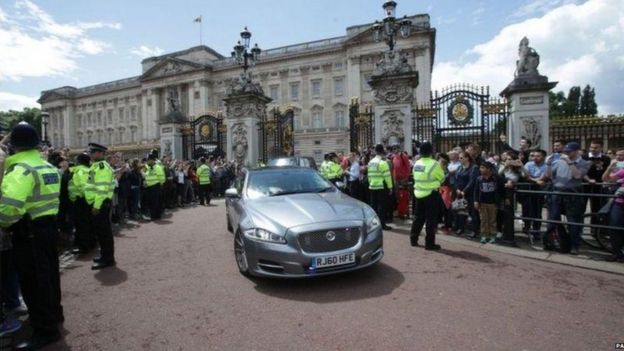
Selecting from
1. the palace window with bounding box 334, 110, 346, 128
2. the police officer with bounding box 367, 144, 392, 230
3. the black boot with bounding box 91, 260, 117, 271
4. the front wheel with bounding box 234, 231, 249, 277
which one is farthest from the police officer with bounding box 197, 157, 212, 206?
the palace window with bounding box 334, 110, 346, 128

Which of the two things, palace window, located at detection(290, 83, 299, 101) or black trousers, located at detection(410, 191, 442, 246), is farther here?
palace window, located at detection(290, 83, 299, 101)

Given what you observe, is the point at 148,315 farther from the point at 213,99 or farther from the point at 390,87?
the point at 213,99

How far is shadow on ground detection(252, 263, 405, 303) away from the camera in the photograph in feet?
14.5

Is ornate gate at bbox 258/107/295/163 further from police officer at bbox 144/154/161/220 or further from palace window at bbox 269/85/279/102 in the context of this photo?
palace window at bbox 269/85/279/102

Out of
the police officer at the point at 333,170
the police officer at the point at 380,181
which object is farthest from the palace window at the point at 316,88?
the police officer at the point at 380,181

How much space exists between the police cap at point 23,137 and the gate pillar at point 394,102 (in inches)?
441

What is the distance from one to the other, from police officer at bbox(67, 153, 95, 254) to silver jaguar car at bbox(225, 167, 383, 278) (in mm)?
3813

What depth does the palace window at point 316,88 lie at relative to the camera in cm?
5916

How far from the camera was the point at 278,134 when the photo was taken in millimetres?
18047

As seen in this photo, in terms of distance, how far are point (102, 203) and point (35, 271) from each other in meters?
2.66

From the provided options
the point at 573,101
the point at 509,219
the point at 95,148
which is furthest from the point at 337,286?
the point at 573,101

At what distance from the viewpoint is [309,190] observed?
20.4 feet

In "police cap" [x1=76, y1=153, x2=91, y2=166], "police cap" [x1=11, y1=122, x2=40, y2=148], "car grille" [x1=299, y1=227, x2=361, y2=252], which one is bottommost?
"car grille" [x1=299, y1=227, x2=361, y2=252]

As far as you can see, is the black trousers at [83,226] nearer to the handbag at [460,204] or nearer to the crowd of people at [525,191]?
the crowd of people at [525,191]
